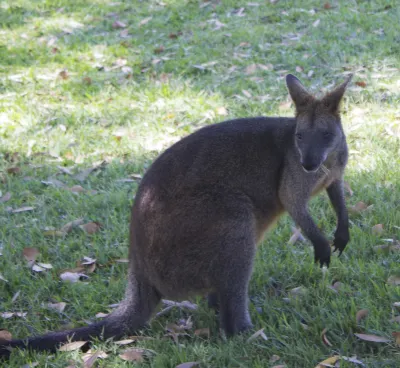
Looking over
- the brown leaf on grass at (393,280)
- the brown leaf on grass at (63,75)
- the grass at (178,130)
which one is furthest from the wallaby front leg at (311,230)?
the brown leaf on grass at (63,75)

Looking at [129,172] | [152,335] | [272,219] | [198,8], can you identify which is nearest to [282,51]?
[198,8]

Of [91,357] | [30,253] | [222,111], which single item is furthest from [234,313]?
[222,111]

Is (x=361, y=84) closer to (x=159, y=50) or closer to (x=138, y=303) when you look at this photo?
(x=159, y=50)

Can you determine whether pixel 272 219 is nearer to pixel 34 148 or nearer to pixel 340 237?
pixel 340 237

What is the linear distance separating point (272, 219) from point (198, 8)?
6005mm

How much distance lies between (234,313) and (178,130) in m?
2.88

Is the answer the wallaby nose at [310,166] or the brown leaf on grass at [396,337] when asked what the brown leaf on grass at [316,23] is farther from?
Answer: the brown leaf on grass at [396,337]

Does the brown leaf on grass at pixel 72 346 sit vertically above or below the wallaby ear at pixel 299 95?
below

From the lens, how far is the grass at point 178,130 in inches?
126

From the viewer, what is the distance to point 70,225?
4.47m

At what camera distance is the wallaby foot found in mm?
3072

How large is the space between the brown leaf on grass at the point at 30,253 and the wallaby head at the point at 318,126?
1.84m

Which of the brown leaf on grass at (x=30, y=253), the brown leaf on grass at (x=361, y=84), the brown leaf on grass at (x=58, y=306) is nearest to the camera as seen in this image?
the brown leaf on grass at (x=58, y=306)

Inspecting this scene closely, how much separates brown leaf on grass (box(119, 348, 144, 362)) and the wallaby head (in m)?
1.18
